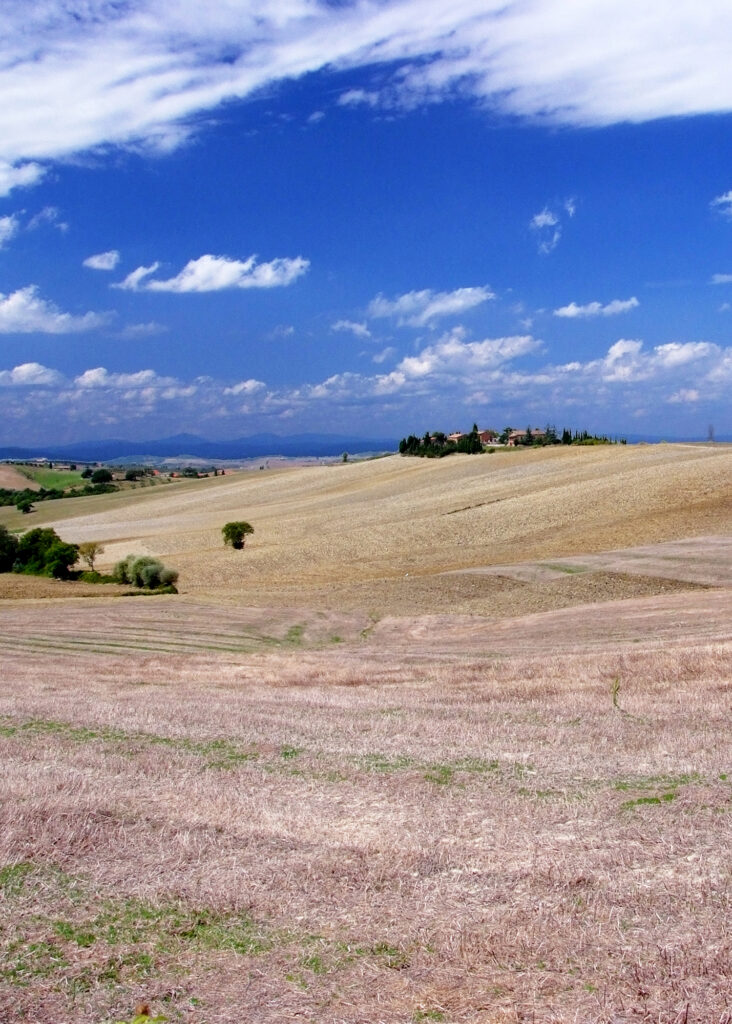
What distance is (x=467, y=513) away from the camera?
3081 inches

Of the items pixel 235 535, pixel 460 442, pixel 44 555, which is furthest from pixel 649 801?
pixel 460 442

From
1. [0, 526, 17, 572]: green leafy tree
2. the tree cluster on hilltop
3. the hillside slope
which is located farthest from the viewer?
the tree cluster on hilltop

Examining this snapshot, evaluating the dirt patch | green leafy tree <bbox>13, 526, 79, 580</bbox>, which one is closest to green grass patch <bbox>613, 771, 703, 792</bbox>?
the dirt patch

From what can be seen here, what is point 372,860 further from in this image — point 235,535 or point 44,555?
point 44,555

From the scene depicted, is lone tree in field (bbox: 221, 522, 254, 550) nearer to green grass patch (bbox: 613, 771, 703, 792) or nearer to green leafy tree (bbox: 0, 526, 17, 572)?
green leafy tree (bbox: 0, 526, 17, 572)

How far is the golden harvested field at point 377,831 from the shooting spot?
7.02 metres

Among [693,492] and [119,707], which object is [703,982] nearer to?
[119,707]

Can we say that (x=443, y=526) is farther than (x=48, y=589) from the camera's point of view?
Yes

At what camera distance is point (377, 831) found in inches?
416

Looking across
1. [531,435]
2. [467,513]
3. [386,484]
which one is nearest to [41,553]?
[467,513]

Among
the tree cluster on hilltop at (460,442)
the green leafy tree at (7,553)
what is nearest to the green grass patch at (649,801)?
the green leafy tree at (7,553)

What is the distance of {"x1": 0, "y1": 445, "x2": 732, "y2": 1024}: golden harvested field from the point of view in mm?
7023

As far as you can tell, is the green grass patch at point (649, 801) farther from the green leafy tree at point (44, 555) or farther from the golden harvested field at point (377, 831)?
the green leafy tree at point (44, 555)

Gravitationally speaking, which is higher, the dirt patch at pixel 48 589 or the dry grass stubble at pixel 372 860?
the dry grass stubble at pixel 372 860
